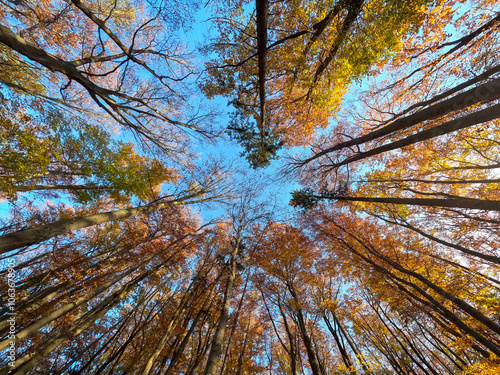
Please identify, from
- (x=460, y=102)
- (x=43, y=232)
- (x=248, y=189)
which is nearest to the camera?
(x=460, y=102)

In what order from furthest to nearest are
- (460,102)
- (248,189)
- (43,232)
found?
1. (248,189)
2. (43,232)
3. (460,102)

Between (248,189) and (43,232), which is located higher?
(248,189)

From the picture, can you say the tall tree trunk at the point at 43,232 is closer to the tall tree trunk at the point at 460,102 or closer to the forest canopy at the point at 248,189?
the forest canopy at the point at 248,189

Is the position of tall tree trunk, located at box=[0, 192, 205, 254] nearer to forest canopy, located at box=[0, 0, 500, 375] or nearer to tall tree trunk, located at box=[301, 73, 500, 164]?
forest canopy, located at box=[0, 0, 500, 375]

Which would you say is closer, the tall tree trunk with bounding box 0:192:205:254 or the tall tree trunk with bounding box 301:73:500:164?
the tall tree trunk with bounding box 301:73:500:164

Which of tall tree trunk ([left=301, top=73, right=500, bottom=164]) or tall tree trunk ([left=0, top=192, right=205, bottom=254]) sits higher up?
tall tree trunk ([left=301, top=73, right=500, bottom=164])

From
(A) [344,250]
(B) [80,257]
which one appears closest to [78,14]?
(B) [80,257]

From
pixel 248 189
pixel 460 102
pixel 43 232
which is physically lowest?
pixel 43 232

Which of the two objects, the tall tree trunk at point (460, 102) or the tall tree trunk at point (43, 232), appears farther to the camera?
the tall tree trunk at point (43, 232)

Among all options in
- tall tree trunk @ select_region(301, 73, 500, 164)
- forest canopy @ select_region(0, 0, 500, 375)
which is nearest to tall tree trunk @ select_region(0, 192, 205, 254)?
forest canopy @ select_region(0, 0, 500, 375)

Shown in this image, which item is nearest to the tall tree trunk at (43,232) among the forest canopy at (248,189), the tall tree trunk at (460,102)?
the forest canopy at (248,189)

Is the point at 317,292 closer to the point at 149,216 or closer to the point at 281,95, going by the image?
the point at 149,216

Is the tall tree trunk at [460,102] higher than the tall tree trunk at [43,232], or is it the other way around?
the tall tree trunk at [460,102]

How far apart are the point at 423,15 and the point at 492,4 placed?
9.89 ft
